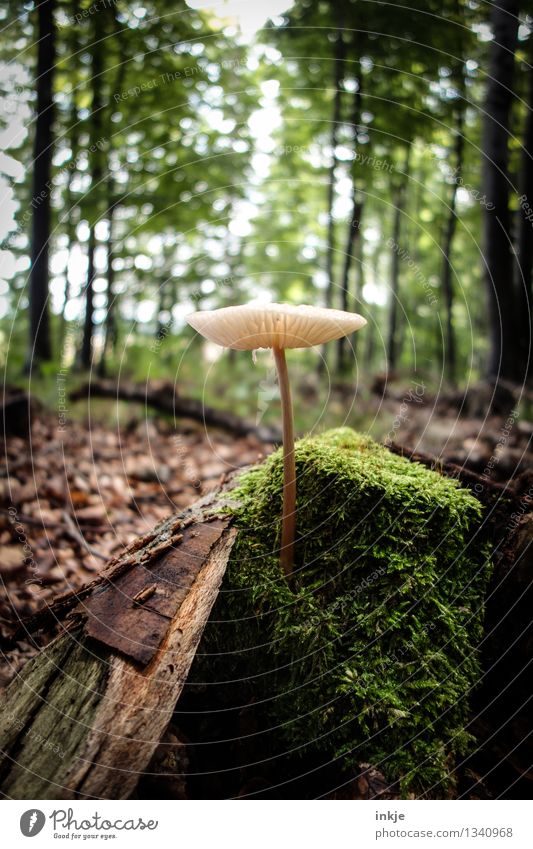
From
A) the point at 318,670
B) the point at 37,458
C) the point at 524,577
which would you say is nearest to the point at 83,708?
the point at 318,670

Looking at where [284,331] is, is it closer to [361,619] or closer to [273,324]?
[273,324]

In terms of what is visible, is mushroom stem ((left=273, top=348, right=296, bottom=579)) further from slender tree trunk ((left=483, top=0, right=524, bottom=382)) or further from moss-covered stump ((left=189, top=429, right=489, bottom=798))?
slender tree trunk ((left=483, top=0, right=524, bottom=382))

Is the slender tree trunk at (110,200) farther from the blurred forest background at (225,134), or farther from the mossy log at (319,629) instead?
the mossy log at (319,629)

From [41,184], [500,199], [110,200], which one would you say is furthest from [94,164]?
[500,199]

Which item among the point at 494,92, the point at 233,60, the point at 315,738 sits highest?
the point at 233,60

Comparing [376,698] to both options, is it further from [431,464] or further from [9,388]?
[9,388]

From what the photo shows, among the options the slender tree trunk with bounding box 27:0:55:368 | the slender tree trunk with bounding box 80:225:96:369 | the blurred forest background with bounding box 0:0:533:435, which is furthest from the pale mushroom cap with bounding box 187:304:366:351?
the slender tree trunk with bounding box 80:225:96:369

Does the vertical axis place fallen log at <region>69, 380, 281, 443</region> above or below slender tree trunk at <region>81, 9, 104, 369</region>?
below
